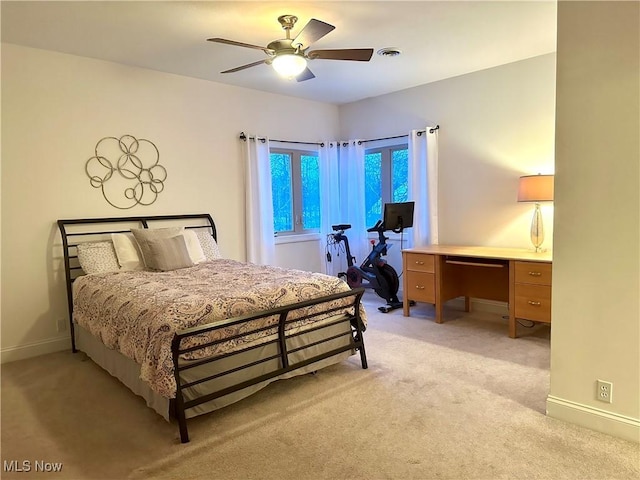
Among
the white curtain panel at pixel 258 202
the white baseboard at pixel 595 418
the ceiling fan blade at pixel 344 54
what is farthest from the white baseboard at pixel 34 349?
the white baseboard at pixel 595 418

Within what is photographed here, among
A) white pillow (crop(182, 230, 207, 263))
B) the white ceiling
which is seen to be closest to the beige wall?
the white ceiling

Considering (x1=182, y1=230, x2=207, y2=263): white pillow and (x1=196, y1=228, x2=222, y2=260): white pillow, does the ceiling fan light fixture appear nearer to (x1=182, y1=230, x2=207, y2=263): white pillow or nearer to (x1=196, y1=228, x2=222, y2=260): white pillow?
(x1=182, y1=230, x2=207, y2=263): white pillow

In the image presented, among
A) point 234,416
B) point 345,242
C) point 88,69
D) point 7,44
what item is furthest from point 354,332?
point 7,44

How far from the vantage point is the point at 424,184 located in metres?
5.14

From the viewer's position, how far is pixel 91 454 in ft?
7.45

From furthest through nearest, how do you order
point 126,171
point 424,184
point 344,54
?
1. point 424,184
2. point 126,171
3. point 344,54

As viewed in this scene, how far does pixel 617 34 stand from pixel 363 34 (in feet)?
6.12

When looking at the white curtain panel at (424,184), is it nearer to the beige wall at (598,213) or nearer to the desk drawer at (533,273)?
the desk drawer at (533,273)

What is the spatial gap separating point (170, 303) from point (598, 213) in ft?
7.81

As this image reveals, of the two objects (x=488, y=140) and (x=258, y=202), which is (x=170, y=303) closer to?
(x=258, y=202)

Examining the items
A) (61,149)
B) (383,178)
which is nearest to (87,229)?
(61,149)

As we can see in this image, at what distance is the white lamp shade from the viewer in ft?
12.7

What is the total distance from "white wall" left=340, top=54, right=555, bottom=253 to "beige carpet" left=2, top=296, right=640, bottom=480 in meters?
1.65

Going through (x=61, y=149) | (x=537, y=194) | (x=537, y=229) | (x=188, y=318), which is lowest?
(x=188, y=318)
